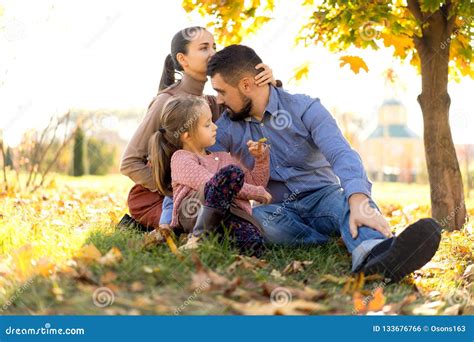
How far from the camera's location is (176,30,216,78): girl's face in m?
4.38

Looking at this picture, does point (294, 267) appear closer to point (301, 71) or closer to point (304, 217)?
point (304, 217)

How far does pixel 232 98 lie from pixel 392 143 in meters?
20.4

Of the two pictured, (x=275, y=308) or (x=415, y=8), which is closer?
(x=275, y=308)

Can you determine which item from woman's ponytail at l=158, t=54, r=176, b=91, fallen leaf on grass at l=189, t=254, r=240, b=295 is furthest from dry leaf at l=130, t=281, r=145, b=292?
woman's ponytail at l=158, t=54, r=176, b=91

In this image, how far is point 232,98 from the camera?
3992mm

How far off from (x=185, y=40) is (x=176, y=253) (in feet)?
5.60

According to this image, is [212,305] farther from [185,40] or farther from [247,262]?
[185,40]

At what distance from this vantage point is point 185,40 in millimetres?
4426

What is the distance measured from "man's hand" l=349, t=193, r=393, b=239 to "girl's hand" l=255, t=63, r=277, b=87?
0.97 m

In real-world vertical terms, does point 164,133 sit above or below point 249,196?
above

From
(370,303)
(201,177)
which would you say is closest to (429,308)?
(370,303)

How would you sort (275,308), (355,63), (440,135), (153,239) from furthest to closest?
(440,135) < (355,63) < (153,239) < (275,308)

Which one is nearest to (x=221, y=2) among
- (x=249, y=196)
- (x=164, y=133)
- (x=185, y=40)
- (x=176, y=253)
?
(x=185, y=40)

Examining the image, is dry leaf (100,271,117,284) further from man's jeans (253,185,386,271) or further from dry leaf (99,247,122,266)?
man's jeans (253,185,386,271)
